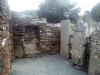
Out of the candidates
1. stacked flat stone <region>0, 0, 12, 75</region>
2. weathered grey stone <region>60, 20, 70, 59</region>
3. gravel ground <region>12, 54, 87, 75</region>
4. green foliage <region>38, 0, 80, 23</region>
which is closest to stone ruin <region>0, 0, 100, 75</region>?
weathered grey stone <region>60, 20, 70, 59</region>

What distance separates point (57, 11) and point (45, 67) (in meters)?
11.9

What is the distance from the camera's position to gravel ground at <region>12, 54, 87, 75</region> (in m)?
3.63

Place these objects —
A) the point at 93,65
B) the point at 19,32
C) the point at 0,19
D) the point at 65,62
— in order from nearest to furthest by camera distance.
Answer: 1. the point at 0,19
2. the point at 93,65
3. the point at 65,62
4. the point at 19,32

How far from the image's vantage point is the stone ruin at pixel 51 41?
379 cm

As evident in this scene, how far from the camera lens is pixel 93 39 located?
3.31m

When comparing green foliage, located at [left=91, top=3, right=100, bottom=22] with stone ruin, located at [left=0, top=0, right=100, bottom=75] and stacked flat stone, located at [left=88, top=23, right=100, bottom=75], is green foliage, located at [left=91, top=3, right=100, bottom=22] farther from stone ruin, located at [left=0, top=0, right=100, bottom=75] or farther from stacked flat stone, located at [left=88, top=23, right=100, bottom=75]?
stacked flat stone, located at [left=88, top=23, right=100, bottom=75]

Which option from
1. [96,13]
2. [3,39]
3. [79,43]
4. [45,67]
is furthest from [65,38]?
[96,13]

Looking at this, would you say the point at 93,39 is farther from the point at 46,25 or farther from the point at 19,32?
the point at 19,32

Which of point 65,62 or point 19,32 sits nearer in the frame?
point 65,62

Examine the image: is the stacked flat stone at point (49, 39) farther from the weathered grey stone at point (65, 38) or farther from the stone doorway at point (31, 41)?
the weathered grey stone at point (65, 38)

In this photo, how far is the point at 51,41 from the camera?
5289 millimetres

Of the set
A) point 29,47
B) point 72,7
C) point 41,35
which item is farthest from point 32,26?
point 72,7

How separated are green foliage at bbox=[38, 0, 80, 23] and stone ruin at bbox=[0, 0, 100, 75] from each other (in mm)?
9641

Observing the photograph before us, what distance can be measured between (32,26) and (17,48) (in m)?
1.25
